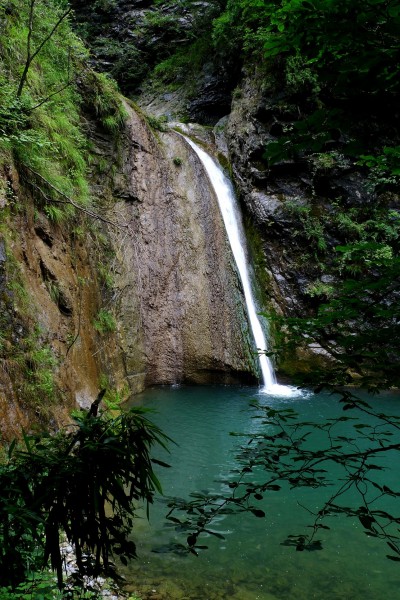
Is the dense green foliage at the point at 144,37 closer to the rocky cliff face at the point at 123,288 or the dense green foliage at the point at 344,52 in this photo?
the rocky cliff face at the point at 123,288

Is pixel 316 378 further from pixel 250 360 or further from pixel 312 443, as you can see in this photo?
pixel 250 360

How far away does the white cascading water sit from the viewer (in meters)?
10.3

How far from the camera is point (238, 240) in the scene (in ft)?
38.8

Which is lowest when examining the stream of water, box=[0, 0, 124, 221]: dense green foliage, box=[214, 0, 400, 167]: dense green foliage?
the stream of water

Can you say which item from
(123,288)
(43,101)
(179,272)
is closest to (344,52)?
(43,101)

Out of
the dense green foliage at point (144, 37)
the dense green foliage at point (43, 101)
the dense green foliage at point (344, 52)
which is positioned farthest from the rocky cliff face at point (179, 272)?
the dense green foliage at point (344, 52)

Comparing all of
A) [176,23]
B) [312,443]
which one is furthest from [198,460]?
[176,23]

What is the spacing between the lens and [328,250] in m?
11.2

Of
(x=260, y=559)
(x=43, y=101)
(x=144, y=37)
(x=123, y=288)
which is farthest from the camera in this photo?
(x=144, y=37)

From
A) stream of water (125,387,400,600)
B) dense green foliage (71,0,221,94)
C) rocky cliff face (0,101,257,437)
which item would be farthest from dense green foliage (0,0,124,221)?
dense green foliage (71,0,221,94)

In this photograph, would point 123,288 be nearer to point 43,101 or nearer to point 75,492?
point 43,101

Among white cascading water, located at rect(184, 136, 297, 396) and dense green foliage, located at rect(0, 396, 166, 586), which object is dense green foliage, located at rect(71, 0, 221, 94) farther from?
dense green foliage, located at rect(0, 396, 166, 586)

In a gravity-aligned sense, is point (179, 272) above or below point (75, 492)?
above

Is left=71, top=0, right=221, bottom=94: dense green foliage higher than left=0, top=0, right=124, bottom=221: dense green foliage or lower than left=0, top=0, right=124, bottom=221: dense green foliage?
higher
